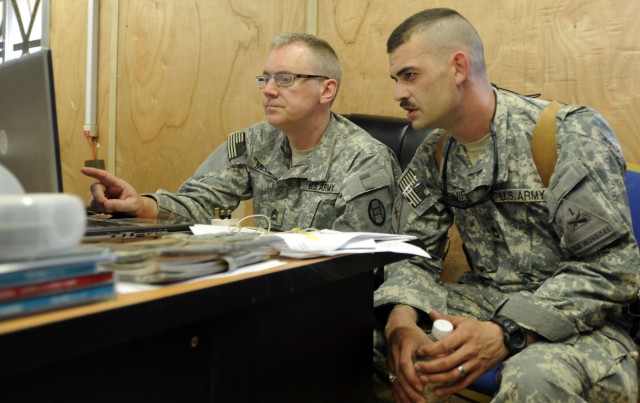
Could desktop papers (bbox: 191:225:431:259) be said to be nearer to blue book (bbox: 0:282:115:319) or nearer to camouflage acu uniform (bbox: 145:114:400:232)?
blue book (bbox: 0:282:115:319)

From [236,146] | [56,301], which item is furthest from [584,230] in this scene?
[236,146]

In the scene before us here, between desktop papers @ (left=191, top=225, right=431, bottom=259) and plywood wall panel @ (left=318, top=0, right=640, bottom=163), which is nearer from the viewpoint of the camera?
desktop papers @ (left=191, top=225, right=431, bottom=259)

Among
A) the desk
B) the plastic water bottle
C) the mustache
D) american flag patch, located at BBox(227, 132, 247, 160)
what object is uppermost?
the mustache

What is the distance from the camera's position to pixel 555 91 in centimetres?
181

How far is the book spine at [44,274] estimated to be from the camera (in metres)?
0.40

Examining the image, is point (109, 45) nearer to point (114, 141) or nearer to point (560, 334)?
point (114, 141)

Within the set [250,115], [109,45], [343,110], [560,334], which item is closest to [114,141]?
[109,45]

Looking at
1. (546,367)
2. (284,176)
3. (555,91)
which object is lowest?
(546,367)

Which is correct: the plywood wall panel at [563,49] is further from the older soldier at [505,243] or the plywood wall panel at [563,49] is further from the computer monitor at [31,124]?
the computer monitor at [31,124]

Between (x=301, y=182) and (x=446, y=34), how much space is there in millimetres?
619

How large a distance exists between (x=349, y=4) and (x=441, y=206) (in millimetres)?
1256

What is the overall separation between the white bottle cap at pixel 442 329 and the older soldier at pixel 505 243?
0.05ft

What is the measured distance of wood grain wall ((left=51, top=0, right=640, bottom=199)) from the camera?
173 centimetres

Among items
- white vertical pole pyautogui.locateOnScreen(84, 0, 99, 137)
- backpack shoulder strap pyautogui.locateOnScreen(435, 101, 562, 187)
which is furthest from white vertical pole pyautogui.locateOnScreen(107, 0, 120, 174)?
backpack shoulder strap pyautogui.locateOnScreen(435, 101, 562, 187)
